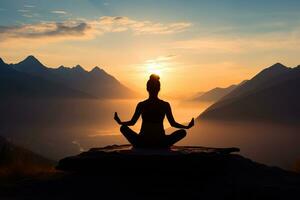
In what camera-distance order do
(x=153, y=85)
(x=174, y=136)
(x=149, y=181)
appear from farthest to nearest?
(x=153, y=85) → (x=174, y=136) → (x=149, y=181)

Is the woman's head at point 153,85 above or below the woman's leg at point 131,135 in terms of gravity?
above

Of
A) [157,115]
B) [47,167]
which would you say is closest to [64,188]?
[157,115]

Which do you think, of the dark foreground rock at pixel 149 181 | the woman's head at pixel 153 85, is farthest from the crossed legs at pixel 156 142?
the woman's head at pixel 153 85

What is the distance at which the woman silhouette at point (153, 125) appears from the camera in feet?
59.0

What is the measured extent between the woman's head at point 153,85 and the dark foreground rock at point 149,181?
2616 mm

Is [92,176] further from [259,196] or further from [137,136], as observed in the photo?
[259,196]

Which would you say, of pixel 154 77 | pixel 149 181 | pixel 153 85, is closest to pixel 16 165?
pixel 149 181

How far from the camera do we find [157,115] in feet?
59.7

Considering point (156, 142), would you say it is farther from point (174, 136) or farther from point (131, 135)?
point (131, 135)

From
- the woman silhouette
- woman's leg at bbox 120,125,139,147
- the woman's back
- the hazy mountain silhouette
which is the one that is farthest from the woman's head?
the hazy mountain silhouette

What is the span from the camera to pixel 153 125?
18.1m

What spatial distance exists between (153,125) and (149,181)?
7.87 feet

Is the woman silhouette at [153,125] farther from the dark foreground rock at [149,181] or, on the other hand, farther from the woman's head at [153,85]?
the dark foreground rock at [149,181]

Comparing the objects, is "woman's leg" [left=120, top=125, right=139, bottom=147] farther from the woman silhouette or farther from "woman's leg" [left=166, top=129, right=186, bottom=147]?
"woman's leg" [left=166, top=129, right=186, bottom=147]
